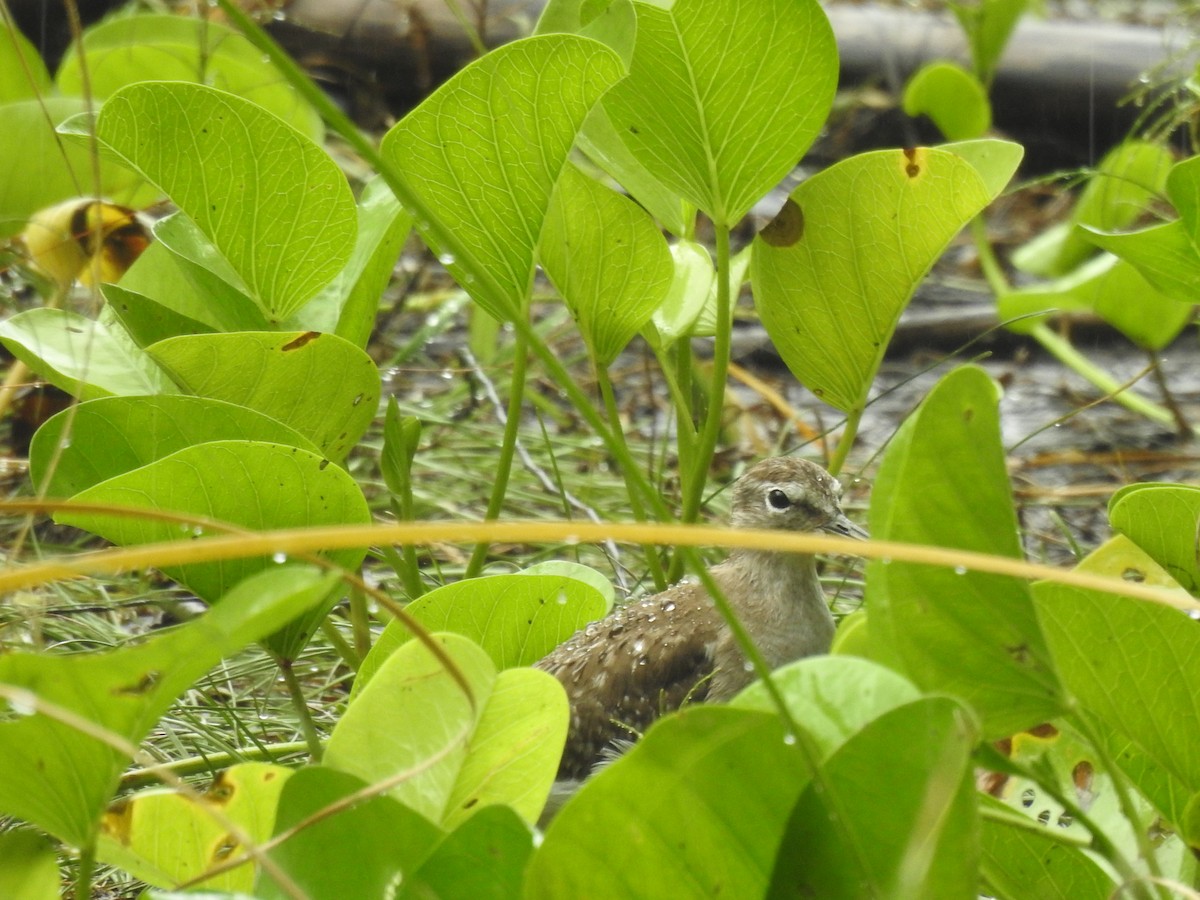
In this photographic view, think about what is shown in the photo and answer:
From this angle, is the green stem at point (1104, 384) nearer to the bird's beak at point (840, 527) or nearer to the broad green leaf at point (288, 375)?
the bird's beak at point (840, 527)

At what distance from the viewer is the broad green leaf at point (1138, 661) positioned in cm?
123

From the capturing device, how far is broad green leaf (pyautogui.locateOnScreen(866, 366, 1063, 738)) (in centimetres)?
107

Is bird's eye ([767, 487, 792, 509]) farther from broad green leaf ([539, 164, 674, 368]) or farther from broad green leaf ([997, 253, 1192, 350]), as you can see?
broad green leaf ([997, 253, 1192, 350])

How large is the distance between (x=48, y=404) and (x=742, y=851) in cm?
216

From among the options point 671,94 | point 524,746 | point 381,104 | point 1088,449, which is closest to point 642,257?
point 671,94

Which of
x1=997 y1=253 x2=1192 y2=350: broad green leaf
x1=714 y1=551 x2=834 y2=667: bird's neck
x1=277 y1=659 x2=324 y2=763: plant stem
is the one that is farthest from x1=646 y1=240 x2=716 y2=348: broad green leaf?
x1=997 y1=253 x2=1192 y2=350: broad green leaf

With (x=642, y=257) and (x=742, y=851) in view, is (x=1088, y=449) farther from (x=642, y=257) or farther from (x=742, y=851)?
(x=742, y=851)

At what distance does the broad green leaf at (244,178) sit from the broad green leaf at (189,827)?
2.32 ft

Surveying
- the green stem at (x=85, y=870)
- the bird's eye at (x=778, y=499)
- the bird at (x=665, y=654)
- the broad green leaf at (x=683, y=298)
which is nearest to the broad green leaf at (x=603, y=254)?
the broad green leaf at (x=683, y=298)

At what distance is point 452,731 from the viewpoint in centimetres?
122

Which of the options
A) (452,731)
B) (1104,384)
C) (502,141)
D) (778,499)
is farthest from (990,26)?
(452,731)

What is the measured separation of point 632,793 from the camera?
40.8 inches

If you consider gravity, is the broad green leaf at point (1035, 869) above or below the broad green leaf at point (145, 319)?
below

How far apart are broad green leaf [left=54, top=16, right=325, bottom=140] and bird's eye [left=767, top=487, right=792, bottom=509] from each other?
160cm
